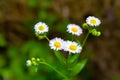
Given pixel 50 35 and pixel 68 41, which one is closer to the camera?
pixel 68 41

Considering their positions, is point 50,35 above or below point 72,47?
below

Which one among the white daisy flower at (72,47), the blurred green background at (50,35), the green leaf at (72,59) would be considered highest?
the white daisy flower at (72,47)

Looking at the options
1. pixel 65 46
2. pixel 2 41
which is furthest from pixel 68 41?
pixel 2 41

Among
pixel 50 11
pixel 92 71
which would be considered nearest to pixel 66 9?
pixel 50 11

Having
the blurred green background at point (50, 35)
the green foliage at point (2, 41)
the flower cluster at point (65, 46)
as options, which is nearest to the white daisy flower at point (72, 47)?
the flower cluster at point (65, 46)

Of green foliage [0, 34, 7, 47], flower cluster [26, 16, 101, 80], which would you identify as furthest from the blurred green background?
flower cluster [26, 16, 101, 80]

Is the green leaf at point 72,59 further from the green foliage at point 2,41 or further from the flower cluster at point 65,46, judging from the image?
the green foliage at point 2,41

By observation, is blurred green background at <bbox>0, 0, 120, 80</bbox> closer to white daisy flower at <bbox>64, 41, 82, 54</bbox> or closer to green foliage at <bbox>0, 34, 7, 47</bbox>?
green foliage at <bbox>0, 34, 7, 47</bbox>

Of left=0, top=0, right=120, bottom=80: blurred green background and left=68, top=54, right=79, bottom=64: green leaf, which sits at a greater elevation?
left=68, top=54, right=79, bottom=64: green leaf

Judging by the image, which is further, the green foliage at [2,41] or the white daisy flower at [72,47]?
the green foliage at [2,41]

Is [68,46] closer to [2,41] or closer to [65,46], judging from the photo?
[65,46]
